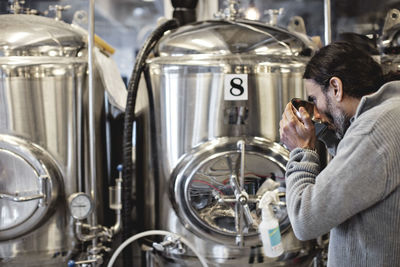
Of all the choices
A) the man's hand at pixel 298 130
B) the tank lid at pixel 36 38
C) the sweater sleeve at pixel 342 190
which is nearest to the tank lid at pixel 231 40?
the tank lid at pixel 36 38

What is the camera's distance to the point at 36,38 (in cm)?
184

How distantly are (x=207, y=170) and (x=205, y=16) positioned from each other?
4.77 ft

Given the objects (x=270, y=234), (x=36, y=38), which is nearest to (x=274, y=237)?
(x=270, y=234)

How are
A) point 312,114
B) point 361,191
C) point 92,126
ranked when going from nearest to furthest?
point 361,191
point 312,114
point 92,126

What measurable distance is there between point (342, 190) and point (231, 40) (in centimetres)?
106

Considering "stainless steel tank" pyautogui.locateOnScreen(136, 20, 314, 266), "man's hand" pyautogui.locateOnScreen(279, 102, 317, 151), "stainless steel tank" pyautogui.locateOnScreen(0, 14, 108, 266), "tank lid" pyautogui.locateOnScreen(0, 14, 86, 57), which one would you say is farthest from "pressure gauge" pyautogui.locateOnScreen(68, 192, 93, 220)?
"man's hand" pyautogui.locateOnScreen(279, 102, 317, 151)

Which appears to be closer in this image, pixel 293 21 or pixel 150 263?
pixel 150 263

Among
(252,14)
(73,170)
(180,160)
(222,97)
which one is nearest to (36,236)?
(73,170)

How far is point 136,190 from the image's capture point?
2096 millimetres

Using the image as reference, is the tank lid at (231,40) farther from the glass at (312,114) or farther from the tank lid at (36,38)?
the glass at (312,114)

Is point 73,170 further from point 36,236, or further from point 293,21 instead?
point 293,21

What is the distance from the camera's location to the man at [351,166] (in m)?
0.94

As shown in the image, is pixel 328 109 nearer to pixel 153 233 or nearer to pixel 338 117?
pixel 338 117

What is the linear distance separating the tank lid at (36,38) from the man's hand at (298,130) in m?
1.13
